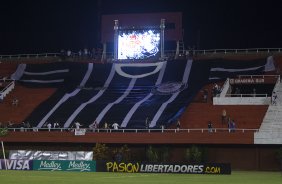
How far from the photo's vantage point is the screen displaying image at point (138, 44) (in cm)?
6241

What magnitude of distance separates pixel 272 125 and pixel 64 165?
57.8 feet

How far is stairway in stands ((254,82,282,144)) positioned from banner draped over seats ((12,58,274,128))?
664cm

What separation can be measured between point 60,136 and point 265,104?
17.6 m

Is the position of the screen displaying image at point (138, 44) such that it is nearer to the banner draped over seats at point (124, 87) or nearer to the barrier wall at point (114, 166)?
the banner draped over seats at point (124, 87)

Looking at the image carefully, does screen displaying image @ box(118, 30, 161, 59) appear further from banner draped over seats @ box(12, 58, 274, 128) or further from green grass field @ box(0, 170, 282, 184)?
green grass field @ box(0, 170, 282, 184)

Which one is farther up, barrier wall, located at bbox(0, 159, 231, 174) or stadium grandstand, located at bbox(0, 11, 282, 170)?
stadium grandstand, located at bbox(0, 11, 282, 170)

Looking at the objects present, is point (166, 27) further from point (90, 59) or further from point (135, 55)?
point (90, 59)

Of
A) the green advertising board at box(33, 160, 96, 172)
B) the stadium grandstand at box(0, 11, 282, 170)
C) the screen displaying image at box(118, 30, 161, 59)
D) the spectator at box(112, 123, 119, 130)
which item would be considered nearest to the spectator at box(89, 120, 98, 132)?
the stadium grandstand at box(0, 11, 282, 170)

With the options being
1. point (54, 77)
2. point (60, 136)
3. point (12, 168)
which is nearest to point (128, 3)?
point (54, 77)

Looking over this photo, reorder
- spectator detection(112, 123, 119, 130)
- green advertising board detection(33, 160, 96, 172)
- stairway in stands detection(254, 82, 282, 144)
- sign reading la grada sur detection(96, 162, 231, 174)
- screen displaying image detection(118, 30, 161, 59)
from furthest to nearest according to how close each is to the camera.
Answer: screen displaying image detection(118, 30, 161, 59)
spectator detection(112, 123, 119, 130)
stairway in stands detection(254, 82, 282, 144)
green advertising board detection(33, 160, 96, 172)
sign reading la grada sur detection(96, 162, 231, 174)

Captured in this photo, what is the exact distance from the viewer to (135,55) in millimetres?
63094

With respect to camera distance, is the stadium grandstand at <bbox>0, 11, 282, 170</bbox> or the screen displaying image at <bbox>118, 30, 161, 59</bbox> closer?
the stadium grandstand at <bbox>0, 11, 282, 170</bbox>

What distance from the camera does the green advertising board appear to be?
4022cm

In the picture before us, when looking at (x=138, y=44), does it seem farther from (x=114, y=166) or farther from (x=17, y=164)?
(x=114, y=166)
